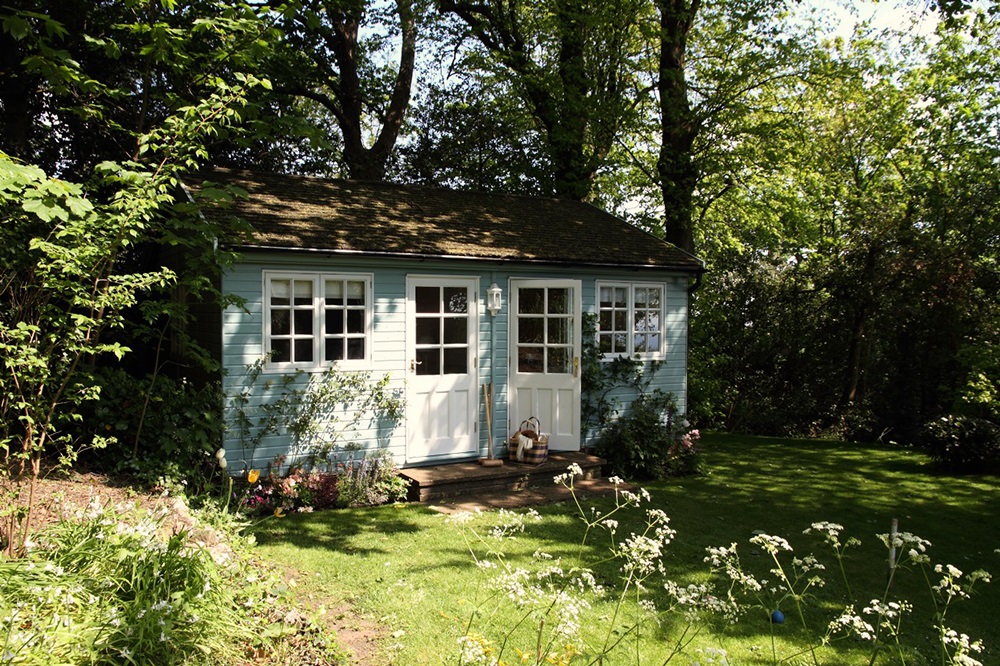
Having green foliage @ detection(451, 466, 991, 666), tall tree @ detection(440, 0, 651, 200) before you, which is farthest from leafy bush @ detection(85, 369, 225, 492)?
tall tree @ detection(440, 0, 651, 200)

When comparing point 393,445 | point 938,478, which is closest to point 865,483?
point 938,478

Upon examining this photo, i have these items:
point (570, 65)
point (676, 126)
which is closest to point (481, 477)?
point (676, 126)

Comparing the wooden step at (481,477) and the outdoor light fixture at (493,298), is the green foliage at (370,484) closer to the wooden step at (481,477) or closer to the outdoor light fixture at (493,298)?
the wooden step at (481,477)

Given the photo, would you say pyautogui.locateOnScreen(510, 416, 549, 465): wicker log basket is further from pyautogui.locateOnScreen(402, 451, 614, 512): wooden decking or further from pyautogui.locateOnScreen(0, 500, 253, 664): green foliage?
pyautogui.locateOnScreen(0, 500, 253, 664): green foliage

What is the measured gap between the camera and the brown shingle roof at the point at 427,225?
28.7 feet

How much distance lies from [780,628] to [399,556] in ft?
10.8

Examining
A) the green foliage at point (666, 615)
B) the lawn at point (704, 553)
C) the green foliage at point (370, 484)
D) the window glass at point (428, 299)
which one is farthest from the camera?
the window glass at point (428, 299)

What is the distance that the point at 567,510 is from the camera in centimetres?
823

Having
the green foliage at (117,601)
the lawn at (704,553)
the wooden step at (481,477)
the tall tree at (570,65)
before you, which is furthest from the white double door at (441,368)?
the tall tree at (570,65)

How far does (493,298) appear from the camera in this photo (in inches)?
381

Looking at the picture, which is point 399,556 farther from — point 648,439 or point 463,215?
point 463,215

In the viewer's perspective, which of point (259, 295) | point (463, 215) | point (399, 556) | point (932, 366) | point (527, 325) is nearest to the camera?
point (399, 556)

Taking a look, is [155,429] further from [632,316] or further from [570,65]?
[570,65]

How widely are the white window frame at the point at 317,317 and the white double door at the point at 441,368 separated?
57cm
